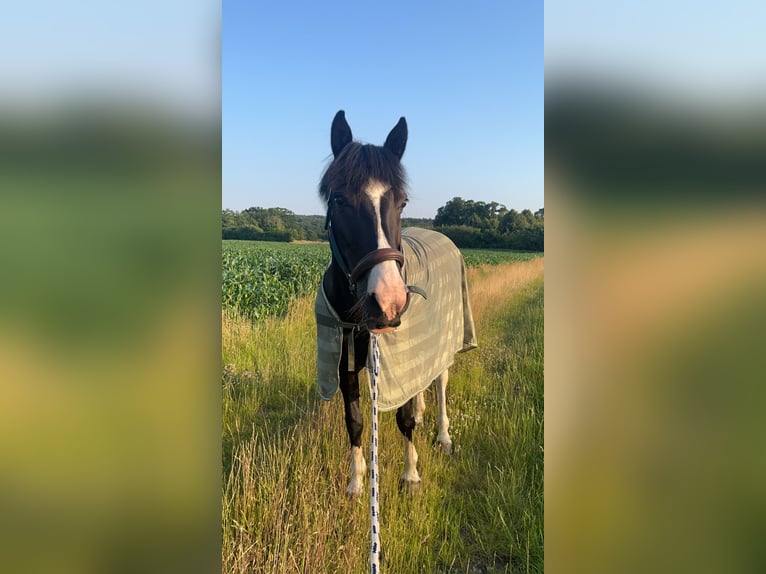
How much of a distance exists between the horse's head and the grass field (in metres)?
0.62

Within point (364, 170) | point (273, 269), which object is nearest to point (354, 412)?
point (364, 170)

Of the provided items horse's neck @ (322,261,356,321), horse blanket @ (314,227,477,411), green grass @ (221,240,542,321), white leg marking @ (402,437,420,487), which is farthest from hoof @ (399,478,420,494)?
green grass @ (221,240,542,321)

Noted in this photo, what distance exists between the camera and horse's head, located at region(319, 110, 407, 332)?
139 centimetres

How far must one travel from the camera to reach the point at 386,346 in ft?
6.21

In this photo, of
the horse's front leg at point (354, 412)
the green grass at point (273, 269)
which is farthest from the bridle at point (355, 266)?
the green grass at point (273, 269)

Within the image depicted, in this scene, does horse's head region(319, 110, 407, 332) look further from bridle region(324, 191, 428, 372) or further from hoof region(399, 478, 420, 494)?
hoof region(399, 478, 420, 494)

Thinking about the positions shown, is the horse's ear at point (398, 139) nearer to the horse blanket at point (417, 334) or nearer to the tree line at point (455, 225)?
the tree line at point (455, 225)

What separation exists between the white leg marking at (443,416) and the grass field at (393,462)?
5 centimetres

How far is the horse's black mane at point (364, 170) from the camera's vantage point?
5.07 ft

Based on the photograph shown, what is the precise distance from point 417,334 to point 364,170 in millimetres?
971

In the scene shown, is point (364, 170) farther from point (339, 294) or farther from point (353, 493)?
point (353, 493)
